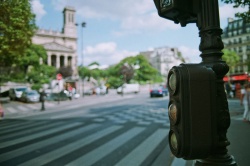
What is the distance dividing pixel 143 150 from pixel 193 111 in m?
4.44

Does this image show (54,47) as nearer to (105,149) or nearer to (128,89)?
(128,89)

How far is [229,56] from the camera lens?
60.7 metres

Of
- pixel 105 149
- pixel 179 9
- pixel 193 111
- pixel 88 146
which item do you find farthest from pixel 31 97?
pixel 193 111

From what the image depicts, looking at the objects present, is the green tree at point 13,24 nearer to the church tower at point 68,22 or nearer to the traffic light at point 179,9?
the traffic light at point 179,9

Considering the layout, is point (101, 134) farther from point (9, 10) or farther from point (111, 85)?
point (111, 85)

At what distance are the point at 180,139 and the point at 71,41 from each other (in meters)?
99.9

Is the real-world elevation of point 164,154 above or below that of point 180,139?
below

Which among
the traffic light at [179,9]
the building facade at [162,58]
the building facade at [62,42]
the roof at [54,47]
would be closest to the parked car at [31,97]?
the traffic light at [179,9]

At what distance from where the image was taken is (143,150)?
5.96 meters

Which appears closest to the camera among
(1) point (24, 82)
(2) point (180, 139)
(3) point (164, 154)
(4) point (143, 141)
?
(2) point (180, 139)

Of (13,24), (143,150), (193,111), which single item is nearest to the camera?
(193,111)

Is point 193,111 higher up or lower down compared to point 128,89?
lower down

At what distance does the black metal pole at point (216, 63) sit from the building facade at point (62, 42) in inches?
3093

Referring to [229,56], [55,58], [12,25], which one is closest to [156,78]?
[229,56]
